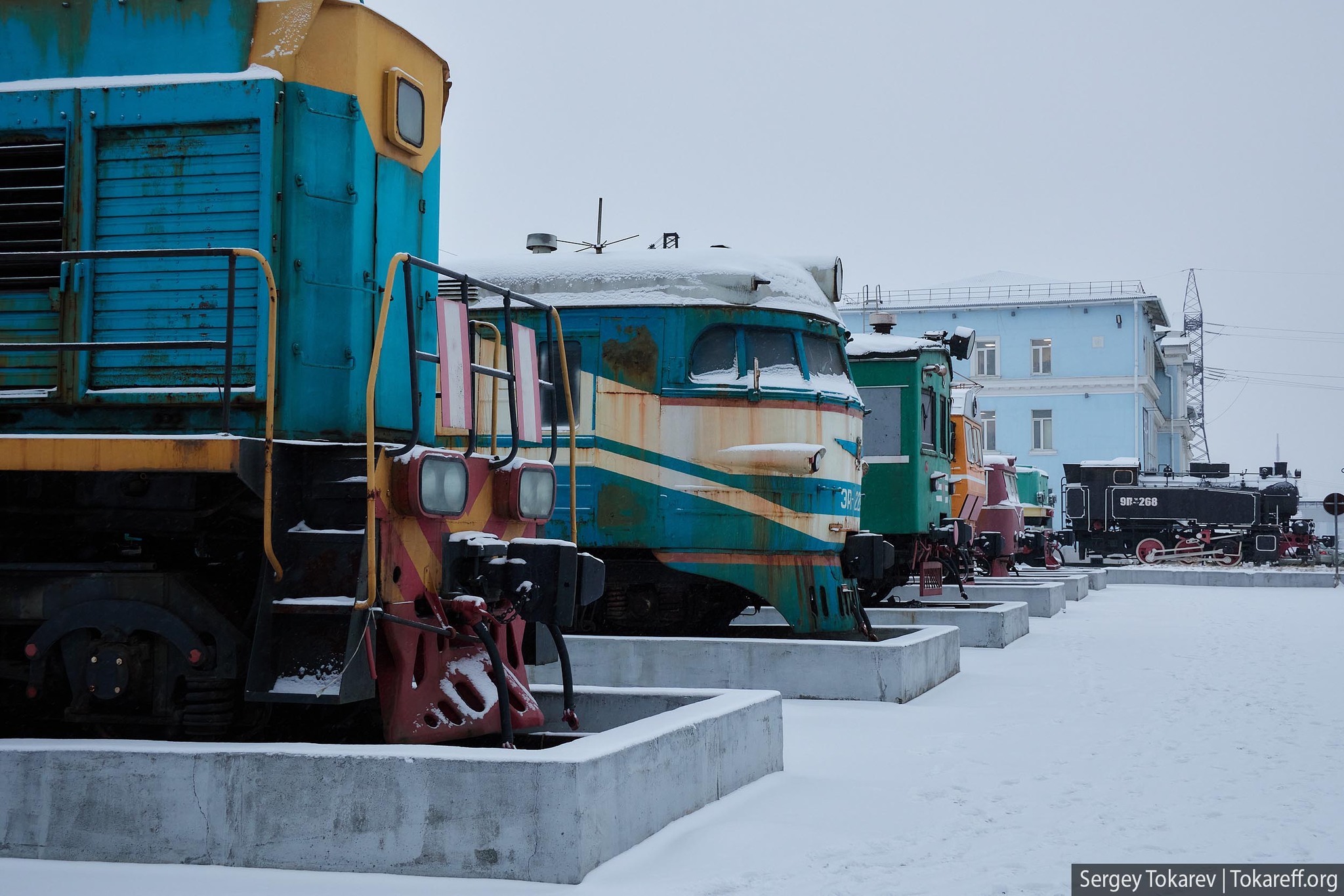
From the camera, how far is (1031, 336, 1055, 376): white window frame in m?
46.2

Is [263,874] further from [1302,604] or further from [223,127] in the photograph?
[1302,604]

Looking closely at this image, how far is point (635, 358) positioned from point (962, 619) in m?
5.56

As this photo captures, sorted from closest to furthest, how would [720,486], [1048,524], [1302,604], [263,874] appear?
[263,874] < [720,486] < [1302,604] < [1048,524]

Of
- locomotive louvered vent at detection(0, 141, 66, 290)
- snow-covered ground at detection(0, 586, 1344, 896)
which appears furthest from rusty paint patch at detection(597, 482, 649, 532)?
locomotive louvered vent at detection(0, 141, 66, 290)

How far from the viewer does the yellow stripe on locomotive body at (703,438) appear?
9906mm

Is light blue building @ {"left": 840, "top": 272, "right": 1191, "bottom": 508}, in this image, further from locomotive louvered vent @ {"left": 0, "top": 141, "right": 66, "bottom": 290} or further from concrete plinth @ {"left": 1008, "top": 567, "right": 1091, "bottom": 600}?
locomotive louvered vent @ {"left": 0, "top": 141, "right": 66, "bottom": 290}

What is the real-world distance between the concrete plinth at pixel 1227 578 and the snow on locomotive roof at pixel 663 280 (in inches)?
A: 873

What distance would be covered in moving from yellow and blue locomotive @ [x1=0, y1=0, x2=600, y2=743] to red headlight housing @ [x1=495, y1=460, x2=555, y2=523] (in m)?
0.01

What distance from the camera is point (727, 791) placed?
19.7 feet

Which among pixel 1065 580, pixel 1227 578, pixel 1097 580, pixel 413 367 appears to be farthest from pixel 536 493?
pixel 1227 578

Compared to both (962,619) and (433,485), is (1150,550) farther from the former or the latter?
(433,485)

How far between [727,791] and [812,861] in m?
1.11

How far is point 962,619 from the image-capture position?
13.9m

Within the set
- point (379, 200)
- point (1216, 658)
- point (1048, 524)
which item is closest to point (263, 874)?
point (379, 200)
